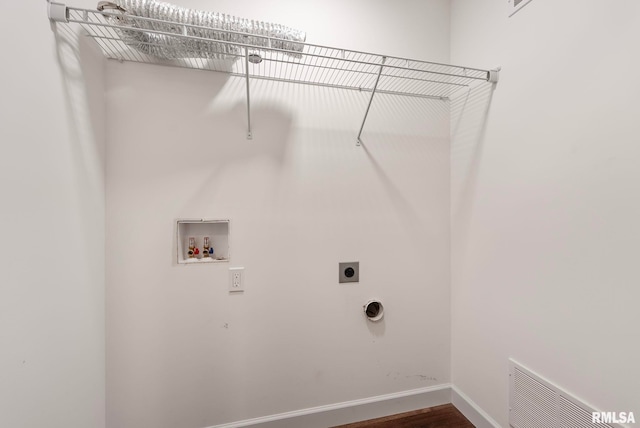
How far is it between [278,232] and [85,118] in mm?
926

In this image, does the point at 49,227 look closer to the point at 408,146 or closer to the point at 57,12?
the point at 57,12

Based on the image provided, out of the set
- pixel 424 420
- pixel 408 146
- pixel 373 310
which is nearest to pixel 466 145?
pixel 408 146

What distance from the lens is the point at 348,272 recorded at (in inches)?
57.2

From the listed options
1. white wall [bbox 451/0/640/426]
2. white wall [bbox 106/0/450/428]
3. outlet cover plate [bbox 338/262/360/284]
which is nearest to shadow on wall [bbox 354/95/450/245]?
A: white wall [bbox 106/0/450/428]

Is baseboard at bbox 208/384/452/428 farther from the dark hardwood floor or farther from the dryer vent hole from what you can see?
the dryer vent hole

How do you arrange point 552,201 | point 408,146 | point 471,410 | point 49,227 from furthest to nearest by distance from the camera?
point 408,146
point 471,410
point 552,201
point 49,227

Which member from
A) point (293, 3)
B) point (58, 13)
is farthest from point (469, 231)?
point (58, 13)

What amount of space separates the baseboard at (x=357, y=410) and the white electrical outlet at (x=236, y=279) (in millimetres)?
697

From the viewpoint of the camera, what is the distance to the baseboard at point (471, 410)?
4.34 feet

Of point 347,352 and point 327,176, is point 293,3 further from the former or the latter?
point 347,352

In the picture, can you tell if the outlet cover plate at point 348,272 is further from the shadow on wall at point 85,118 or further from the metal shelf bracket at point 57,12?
the metal shelf bracket at point 57,12

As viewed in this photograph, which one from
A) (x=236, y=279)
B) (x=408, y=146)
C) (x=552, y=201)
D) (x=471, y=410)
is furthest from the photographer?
(x=408, y=146)

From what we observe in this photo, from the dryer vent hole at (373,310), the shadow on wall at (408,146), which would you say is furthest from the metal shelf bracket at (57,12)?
the dryer vent hole at (373,310)

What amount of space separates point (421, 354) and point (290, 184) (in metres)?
1.28
